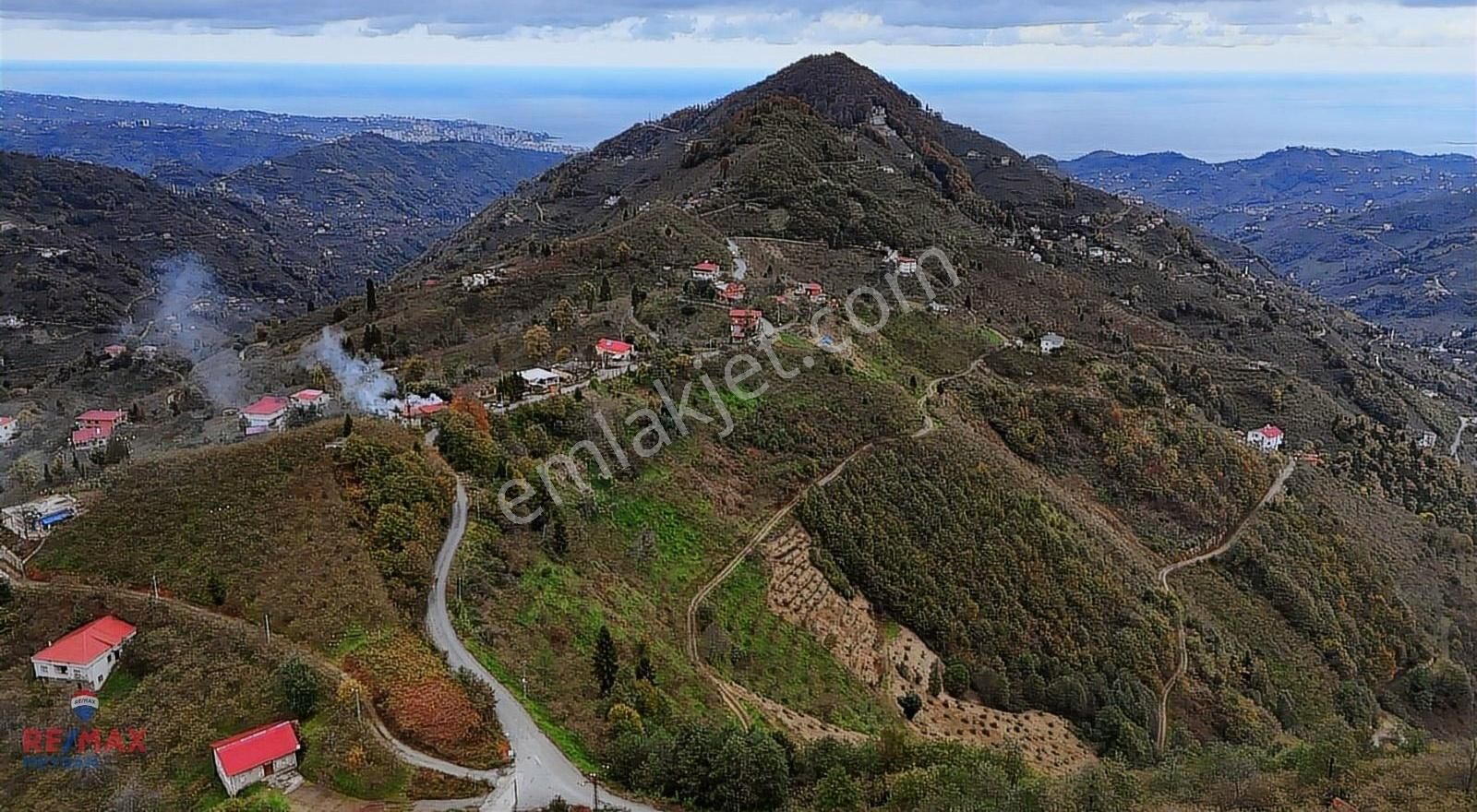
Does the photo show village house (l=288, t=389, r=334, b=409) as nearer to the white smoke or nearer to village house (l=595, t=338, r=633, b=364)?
the white smoke

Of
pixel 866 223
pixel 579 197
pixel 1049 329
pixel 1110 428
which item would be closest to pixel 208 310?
pixel 579 197

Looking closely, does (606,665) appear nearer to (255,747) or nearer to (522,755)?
(522,755)

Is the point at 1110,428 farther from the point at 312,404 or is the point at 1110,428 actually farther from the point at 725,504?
the point at 312,404

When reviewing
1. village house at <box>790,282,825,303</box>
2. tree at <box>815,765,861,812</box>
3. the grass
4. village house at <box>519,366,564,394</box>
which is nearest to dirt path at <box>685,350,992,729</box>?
the grass

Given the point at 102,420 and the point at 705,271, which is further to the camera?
the point at 705,271

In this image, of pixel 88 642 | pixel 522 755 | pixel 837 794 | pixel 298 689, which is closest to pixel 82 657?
pixel 88 642
